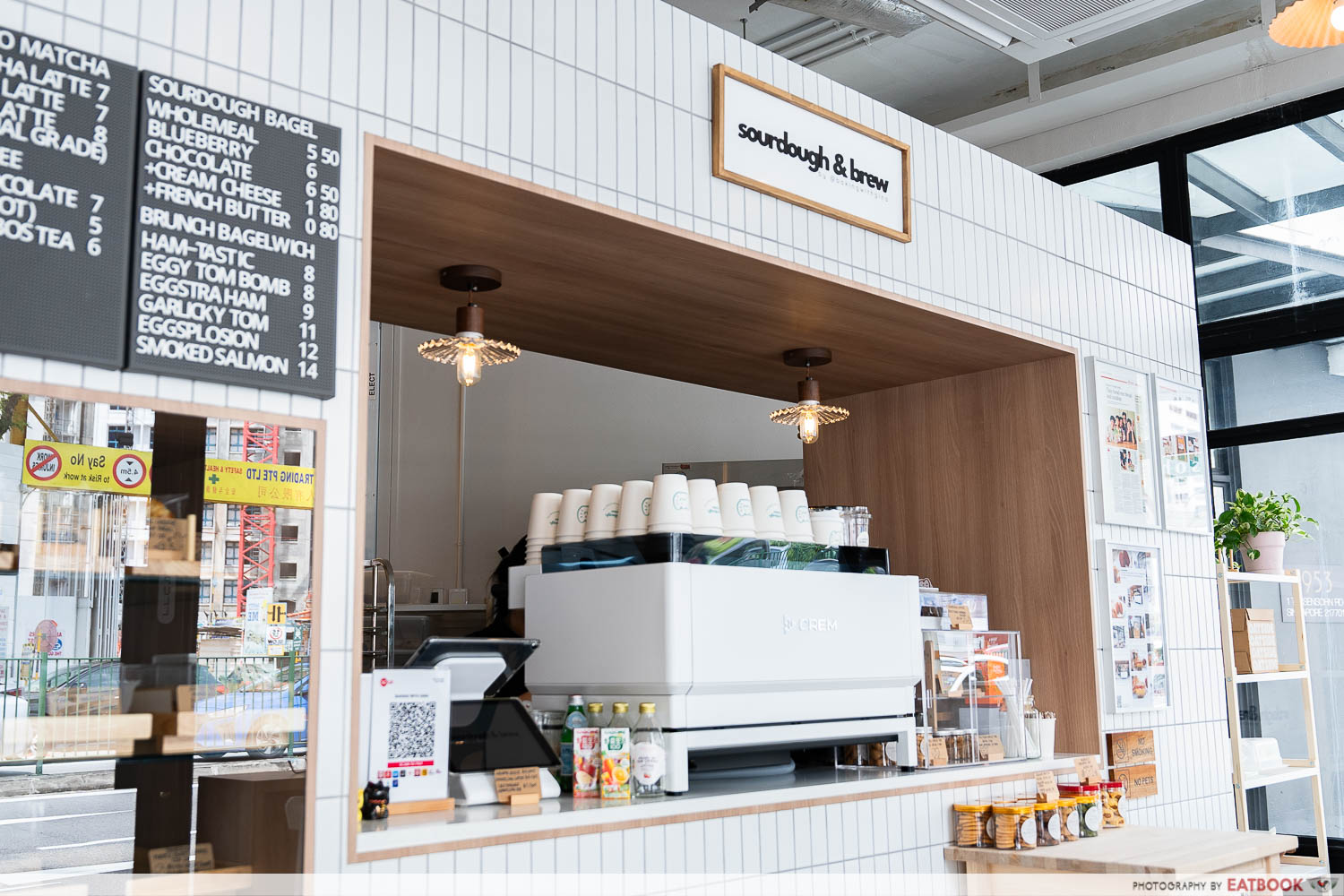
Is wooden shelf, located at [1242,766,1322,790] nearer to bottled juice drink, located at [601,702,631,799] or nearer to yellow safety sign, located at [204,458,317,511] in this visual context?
bottled juice drink, located at [601,702,631,799]

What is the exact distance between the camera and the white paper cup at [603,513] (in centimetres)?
269

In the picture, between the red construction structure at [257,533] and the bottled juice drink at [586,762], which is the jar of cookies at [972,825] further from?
the red construction structure at [257,533]

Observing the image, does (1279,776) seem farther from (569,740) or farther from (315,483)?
(315,483)

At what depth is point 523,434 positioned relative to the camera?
639 cm

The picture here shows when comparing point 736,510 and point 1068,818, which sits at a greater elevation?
point 736,510

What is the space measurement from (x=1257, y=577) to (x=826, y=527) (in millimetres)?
2367

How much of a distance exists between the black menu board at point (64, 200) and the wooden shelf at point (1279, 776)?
4026mm

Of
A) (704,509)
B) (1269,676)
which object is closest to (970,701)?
(704,509)

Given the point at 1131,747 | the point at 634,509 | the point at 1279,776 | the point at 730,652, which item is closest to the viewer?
the point at 730,652

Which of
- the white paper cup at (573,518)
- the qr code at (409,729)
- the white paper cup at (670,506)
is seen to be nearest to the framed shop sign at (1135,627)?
the white paper cup at (670,506)

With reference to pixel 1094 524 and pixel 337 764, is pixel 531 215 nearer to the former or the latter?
pixel 337 764

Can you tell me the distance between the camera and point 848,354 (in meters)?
3.64

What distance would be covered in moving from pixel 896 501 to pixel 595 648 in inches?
71.3

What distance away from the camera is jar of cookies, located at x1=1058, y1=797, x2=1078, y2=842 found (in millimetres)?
3010
